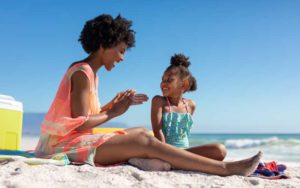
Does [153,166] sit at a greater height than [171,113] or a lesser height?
lesser

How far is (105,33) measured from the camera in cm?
320

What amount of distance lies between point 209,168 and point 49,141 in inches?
49.7

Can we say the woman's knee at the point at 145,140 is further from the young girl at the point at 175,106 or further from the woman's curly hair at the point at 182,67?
the woman's curly hair at the point at 182,67

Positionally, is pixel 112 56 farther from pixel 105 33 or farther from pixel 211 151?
pixel 211 151

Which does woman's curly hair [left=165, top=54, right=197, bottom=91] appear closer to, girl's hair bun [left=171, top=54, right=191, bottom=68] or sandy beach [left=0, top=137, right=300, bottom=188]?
girl's hair bun [left=171, top=54, right=191, bottom=68]

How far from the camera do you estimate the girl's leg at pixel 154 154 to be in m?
2.91

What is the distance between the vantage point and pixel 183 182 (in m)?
2.64

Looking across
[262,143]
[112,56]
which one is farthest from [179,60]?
[262,143]

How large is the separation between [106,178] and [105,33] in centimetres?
125

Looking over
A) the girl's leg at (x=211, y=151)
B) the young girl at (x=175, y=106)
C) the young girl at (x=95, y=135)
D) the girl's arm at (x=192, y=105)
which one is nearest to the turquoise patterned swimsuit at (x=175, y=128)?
the young girl at (x=175, y=106)

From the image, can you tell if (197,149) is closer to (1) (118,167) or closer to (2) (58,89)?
Answer: (1) (118,167)

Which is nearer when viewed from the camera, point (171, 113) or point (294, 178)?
point (294, 178)

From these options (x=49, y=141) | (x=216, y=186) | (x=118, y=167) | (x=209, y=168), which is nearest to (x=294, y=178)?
(x=209, y=168)

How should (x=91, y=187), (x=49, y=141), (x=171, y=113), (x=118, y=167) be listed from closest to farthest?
(x=91, y=187), (x=118, y=167), (x=49, y=141), (x=171, y=113)
